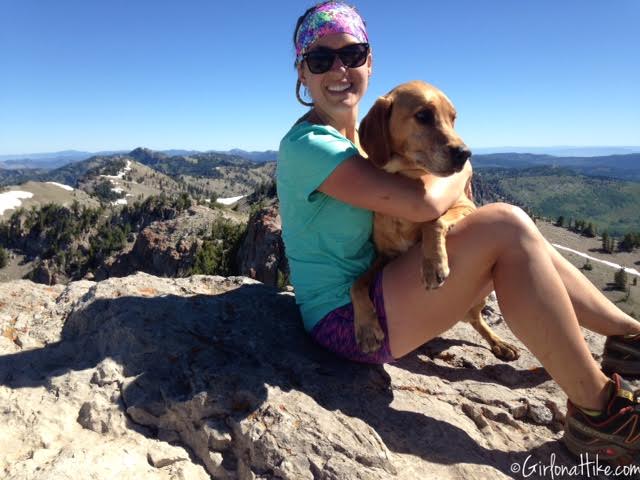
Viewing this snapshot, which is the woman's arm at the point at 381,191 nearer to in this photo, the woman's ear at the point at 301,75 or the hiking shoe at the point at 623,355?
the woman's ear at the point at 301,75

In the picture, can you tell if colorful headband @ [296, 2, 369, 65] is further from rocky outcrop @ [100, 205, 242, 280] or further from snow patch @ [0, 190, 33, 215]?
snow patch @ [0, 190, 33, 215]

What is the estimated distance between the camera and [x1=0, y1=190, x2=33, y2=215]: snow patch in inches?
6048

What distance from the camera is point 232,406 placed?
341 centimetres

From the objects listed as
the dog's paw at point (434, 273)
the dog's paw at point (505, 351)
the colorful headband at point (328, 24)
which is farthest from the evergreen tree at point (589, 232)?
the dog's paw at point (434, 273)

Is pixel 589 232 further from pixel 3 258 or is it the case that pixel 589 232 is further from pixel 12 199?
pixel 12 199

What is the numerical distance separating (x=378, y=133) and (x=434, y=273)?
60.9 inches

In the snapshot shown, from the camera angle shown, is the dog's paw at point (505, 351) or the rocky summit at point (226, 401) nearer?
the rocky summit at point (226, 401)

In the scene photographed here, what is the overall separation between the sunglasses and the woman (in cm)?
1

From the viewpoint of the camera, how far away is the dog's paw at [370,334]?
3717 millimetres

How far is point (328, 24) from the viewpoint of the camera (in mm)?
4184

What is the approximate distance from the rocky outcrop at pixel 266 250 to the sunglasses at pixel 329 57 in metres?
28.0

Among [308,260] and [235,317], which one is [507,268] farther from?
[235,317]

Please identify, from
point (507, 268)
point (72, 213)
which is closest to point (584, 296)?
point (507, 268)

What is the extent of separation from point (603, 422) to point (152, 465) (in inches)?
126
